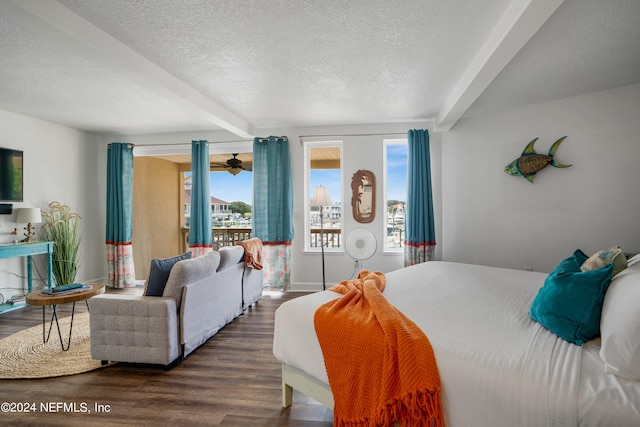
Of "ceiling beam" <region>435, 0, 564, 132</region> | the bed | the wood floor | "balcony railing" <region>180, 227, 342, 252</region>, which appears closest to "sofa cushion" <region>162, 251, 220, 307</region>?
the wood floor

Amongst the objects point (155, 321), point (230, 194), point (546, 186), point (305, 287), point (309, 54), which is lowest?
point (305, 287)

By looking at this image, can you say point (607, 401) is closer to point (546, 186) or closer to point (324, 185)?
point (546, 186)

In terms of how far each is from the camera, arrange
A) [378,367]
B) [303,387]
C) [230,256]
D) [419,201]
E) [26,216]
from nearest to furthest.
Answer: [378,367] < [303,387] < [230,256] < [26,216] < [419,201]

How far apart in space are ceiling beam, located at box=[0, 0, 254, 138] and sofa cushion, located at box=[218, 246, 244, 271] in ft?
4.99

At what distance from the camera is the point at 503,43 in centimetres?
214

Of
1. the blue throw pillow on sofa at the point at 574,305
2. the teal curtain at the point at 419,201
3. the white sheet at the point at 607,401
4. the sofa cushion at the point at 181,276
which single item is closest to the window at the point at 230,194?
the teal curtain at the point at 419,201

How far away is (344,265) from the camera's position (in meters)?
4.88

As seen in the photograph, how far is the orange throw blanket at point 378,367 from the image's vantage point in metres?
1.31

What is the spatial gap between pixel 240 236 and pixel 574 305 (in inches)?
215

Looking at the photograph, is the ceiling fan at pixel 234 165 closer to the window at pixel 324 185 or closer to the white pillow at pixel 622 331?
the window at pixel 324 185

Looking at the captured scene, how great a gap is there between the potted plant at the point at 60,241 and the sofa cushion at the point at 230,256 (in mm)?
2716

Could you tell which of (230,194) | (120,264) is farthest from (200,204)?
(120,264)

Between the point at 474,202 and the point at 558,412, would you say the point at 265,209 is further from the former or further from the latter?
the point at 558,412

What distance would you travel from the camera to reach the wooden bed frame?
1.74m
